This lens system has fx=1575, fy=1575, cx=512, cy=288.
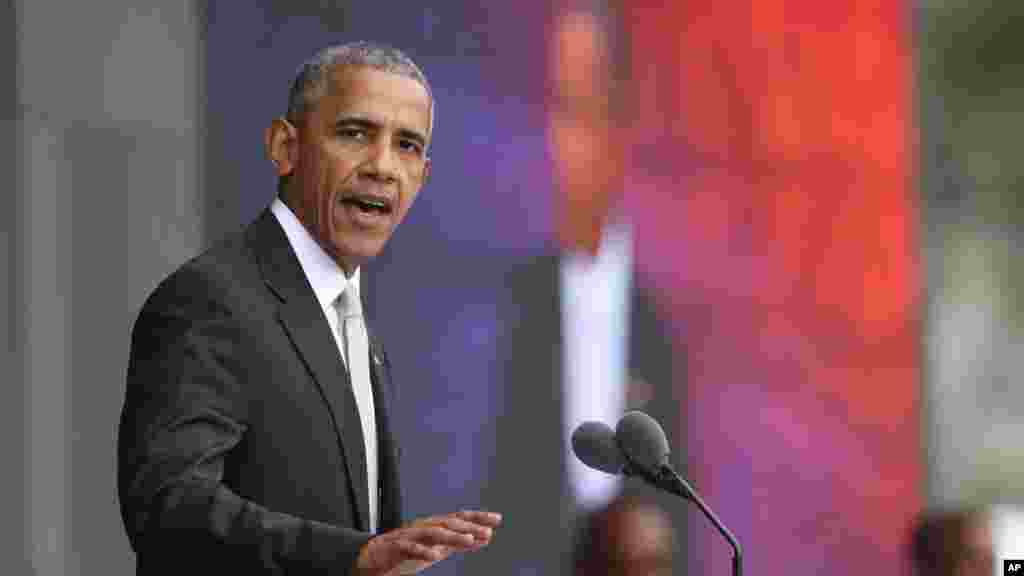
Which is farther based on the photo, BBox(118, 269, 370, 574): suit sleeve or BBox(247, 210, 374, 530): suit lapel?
BBox(247, 210, 374, 530): suit lapel

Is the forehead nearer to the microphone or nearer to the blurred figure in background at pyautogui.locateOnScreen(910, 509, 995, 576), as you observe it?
the microphone

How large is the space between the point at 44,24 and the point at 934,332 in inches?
115

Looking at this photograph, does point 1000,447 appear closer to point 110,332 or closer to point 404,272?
point 404,272

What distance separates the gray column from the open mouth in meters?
2.01

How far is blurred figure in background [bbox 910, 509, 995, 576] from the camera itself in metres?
3.75

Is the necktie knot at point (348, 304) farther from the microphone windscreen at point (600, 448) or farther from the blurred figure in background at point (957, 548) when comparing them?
the blurred figure in background at point (957, 548)

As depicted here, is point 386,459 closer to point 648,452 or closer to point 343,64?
point 648,452

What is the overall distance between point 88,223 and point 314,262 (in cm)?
203

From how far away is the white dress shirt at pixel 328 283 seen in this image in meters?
2.39

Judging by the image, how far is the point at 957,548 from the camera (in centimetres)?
375

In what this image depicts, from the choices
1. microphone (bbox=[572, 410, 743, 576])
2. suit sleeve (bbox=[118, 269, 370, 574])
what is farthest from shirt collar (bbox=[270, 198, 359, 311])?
microphone (bbox=[572, 410, 743, 576])

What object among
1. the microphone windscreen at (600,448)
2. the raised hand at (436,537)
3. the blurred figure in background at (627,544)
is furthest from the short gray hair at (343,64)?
the blurred figure in background at (627,544)

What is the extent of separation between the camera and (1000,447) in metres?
5.17

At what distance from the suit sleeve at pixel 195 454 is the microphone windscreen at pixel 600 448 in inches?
17.3
